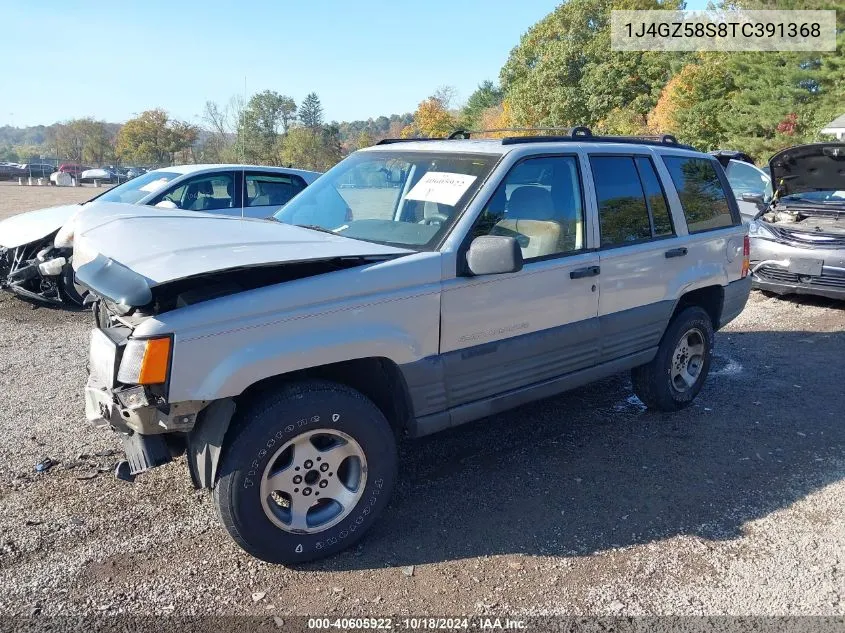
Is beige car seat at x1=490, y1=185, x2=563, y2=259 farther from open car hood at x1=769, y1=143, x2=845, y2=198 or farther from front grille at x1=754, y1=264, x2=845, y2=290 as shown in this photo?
open car hood at x1=769, y1=143, x2=845, y2=198

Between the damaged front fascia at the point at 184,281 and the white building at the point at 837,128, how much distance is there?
29032 mm

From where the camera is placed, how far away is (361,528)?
10.5ft

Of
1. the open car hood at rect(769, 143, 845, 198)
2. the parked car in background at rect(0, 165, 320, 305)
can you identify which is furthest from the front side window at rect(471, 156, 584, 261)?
the open car hood at rect(769, 143, 845, 198)

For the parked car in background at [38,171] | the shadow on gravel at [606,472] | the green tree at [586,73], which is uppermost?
the green tree at [586,73]

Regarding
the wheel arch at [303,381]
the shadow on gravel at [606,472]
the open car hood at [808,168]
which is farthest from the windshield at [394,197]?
the open car hood at [808,168]

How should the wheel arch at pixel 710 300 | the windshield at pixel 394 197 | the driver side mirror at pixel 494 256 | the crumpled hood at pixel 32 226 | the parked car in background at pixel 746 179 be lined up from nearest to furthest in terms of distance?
1. the driver side mirror at pixel 494 256
2. the windshield at pixel 394 197
3. the wheel arch at pixel 710 300
4. the crumpled hood at pixel 32 226
5. the parked car in background at pixel 746 179

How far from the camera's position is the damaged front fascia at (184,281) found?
269 centimetres

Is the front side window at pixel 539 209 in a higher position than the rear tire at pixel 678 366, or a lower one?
higher

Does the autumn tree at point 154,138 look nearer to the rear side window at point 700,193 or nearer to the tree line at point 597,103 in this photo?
the tree line at point 597,103

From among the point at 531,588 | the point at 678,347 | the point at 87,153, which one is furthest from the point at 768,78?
the point at 87,153

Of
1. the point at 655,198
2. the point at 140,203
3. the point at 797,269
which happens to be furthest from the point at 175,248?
the point at 797,269

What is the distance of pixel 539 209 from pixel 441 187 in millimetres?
624

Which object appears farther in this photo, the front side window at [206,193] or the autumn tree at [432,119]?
the autumn tree at [432,119]

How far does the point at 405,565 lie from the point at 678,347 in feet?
9.52
